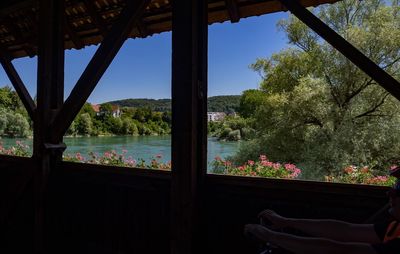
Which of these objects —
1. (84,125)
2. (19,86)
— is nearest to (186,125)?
(19,86)

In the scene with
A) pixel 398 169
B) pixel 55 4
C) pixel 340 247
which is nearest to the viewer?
pixel 340 247

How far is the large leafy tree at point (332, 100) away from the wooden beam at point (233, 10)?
8.04 meters

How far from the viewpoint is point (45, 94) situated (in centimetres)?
287

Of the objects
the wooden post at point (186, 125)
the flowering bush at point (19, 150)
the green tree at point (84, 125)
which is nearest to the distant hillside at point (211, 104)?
the wooden post at point (186, 125)

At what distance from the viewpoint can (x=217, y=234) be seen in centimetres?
220

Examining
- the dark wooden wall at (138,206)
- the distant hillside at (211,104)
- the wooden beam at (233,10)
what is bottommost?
the dark wooden wall at (138,206)

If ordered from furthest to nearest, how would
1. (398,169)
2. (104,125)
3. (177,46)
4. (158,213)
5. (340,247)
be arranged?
1. (104,125)
2. (158,213)
3. (177,46)
4. (398,169)
5. (340,247)

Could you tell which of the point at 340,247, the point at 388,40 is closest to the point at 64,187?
the point at 340,247

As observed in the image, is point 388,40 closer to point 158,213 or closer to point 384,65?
point 384,65

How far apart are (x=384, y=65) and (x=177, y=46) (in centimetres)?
974

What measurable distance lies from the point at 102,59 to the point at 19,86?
1.30 meters

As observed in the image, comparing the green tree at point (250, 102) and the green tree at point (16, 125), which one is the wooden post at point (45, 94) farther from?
the green tree at point (250, 102)

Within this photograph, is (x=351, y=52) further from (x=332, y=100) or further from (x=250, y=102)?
(x=250, y=102)

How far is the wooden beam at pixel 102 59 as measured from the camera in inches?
88.9
